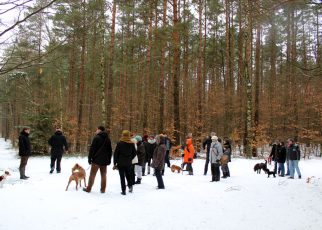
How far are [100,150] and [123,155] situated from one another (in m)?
0.65

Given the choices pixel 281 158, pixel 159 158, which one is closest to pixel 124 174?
pixel 159 158

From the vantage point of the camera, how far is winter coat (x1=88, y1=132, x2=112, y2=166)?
341 inches

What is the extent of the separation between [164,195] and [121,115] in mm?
20368

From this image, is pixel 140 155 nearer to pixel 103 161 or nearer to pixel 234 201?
pixel 103 161

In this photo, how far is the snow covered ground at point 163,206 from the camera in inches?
245

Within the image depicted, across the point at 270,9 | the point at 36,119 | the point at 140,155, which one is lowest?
the point at 140,155

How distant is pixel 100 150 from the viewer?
28.6ft

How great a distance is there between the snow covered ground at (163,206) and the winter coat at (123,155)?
886 millimetres

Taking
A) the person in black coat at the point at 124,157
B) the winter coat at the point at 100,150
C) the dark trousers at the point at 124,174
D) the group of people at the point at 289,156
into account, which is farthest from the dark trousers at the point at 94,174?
the group of people at the point at 289,156

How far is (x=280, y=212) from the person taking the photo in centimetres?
747

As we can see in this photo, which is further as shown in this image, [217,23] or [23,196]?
[217,23]

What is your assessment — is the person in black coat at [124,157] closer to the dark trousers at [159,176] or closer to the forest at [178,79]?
the dark trousers at [159,176]

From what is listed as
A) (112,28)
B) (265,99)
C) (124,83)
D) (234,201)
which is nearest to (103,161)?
(234,201)

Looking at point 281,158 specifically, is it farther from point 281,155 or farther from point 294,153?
point 294,153
